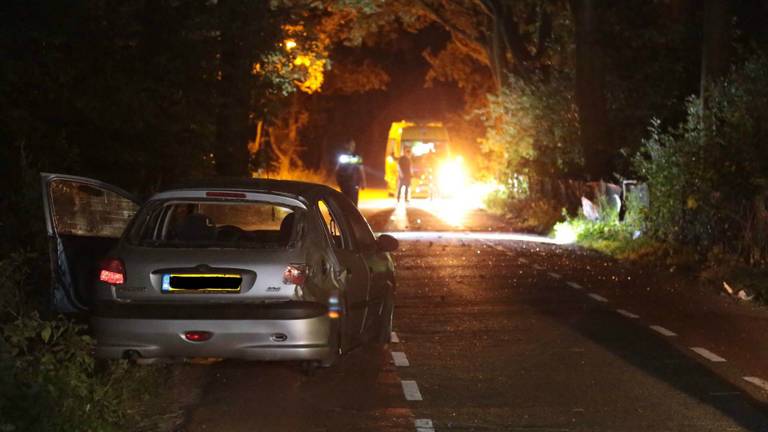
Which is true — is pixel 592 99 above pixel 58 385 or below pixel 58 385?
above

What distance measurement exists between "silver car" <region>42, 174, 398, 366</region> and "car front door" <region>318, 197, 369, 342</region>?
0.02m

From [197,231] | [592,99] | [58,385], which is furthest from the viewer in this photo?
[592,99]

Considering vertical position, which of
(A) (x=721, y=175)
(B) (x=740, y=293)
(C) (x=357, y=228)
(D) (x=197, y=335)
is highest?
(A) (x=721, y=175)

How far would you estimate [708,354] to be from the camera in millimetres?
11664

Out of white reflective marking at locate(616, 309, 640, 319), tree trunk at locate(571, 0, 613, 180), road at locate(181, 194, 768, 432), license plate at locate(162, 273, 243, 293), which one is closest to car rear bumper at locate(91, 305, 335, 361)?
license plate at locate(162, 273, 243, 293)

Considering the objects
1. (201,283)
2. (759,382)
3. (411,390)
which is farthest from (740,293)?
(201,283)

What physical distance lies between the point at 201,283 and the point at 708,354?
15.9 feet

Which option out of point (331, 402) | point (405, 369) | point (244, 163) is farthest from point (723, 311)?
point (244, 163)

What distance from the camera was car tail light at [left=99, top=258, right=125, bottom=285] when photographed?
9758mm

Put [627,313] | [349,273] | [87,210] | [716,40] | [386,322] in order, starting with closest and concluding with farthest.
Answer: [349,273]
[87,210]
[386,322]
[627,313]
[716,40]

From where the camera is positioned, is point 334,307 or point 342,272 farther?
point 342,272

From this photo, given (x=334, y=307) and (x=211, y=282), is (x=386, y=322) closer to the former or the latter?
(x=334, y=307)

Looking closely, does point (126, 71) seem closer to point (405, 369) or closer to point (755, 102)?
point (405, 369)

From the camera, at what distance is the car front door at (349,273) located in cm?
1034
